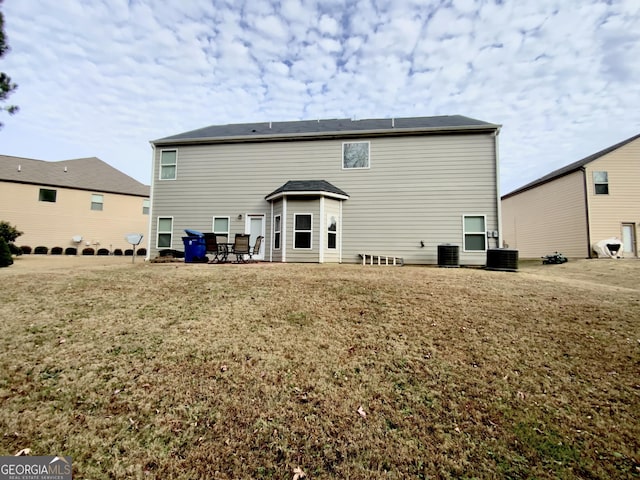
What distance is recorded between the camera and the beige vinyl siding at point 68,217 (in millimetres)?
19438

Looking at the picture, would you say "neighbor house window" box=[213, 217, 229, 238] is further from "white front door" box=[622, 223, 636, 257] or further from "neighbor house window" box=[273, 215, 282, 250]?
"white front door" box=[622, 223, 636, 257]

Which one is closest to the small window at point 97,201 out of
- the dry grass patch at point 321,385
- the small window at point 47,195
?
the small window at point 47,195

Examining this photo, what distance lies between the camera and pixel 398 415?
9.77 feet

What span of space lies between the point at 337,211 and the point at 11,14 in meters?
13.9

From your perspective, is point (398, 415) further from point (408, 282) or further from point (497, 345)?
point (408, 282)

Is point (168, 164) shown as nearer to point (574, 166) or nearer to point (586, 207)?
point (586, 207)

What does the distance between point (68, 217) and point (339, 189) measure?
20.8 m

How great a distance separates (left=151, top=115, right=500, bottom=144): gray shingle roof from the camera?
12.5 meters

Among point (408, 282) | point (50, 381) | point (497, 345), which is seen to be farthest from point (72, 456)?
point (408, 282)

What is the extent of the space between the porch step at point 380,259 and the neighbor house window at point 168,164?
9.85 metres

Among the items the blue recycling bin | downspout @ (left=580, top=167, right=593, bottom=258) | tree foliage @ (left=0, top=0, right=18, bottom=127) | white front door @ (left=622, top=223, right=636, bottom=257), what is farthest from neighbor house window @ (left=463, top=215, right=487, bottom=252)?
tree foliage @ (left=0, top=0, right=18, bottom=127)

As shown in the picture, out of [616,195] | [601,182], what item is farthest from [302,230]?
[616,195]

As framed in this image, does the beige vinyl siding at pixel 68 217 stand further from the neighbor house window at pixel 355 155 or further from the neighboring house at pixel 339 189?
the neighbor house window at pixel 355 155

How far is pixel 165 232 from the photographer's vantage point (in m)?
13.6
